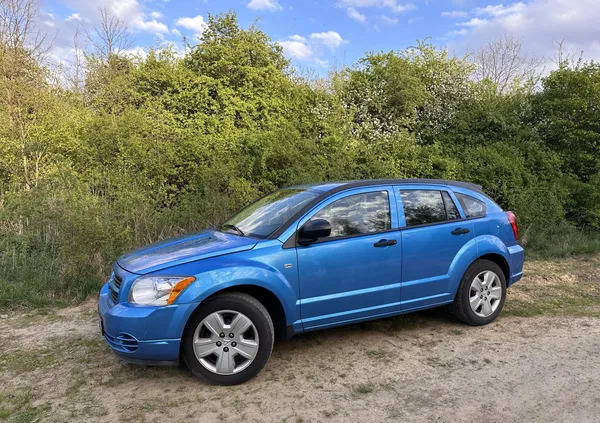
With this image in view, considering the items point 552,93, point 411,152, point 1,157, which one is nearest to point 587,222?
point 552,93

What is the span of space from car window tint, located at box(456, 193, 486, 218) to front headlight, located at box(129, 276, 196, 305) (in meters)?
3.13

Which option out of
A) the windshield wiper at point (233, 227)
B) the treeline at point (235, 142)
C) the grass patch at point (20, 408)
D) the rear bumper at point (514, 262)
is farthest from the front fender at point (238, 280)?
the treeline at point (235, 142)

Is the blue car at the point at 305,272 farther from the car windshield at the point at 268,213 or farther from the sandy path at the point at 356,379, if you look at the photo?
the sandy path at the point at 356,379

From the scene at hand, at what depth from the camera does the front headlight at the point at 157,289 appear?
360cm

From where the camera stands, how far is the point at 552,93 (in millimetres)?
12023

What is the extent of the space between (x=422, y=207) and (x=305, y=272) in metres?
1.61

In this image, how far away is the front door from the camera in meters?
4.05

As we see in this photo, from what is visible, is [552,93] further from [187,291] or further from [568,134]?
[187,291]

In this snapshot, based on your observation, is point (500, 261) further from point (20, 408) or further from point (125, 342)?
point (20, 408)

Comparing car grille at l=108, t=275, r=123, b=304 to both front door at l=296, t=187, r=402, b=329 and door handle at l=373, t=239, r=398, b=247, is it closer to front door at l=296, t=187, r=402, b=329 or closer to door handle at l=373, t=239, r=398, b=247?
front door at l=296, t=187, r=402, b=329

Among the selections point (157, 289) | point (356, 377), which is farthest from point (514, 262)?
point (157, 289)

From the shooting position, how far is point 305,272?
13.1 feet

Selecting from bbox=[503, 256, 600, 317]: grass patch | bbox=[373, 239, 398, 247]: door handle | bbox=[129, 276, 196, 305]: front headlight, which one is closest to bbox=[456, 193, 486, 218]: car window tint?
bbox=[373, 239, 398, 247]: door handle

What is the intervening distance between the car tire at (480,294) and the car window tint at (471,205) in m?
0.53
